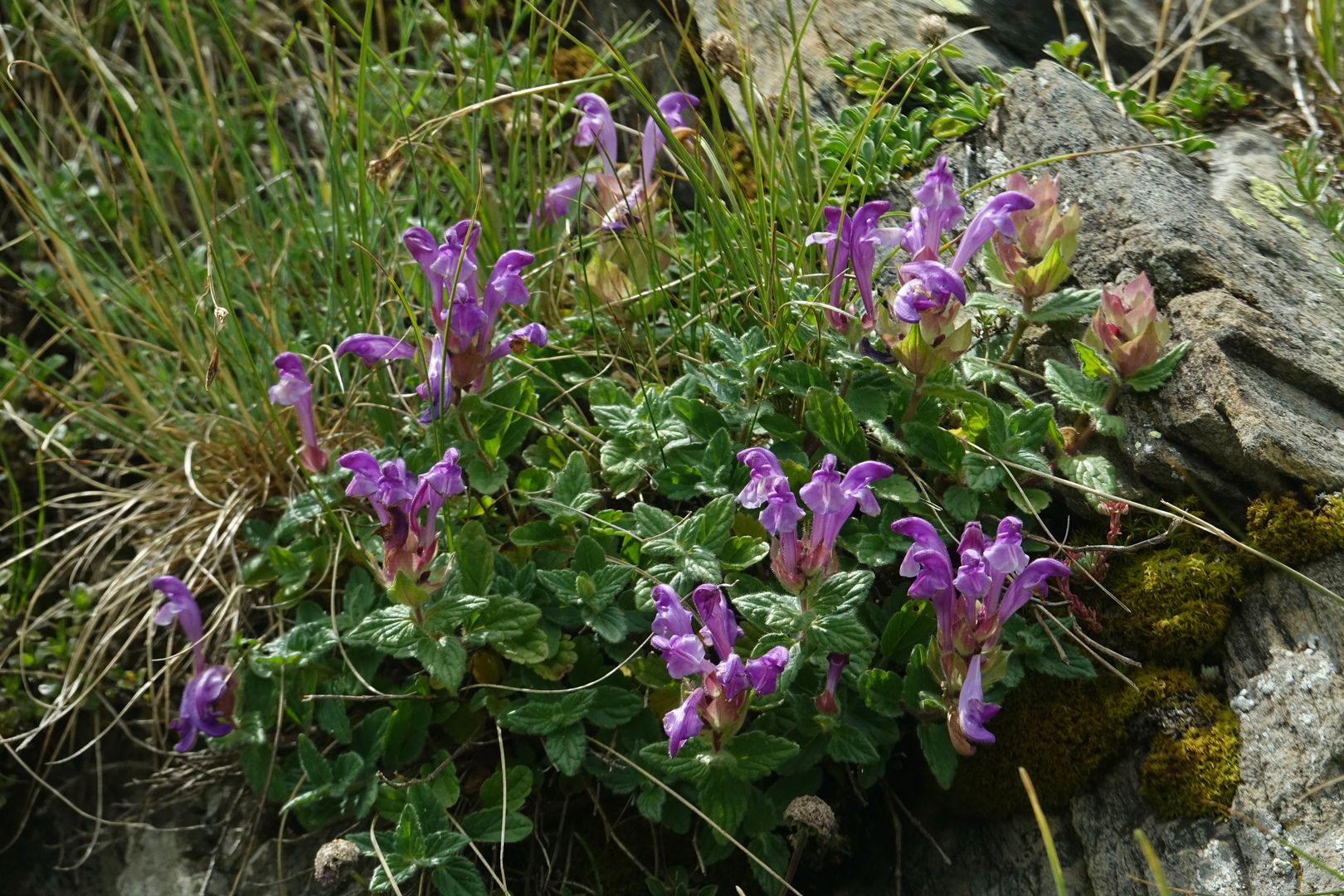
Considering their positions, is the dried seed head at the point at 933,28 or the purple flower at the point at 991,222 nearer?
the purple flower at the point at 991,222

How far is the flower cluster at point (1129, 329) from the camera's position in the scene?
1.73 m

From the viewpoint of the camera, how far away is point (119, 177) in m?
3.10

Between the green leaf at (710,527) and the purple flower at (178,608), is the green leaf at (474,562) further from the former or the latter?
the purple flower at (178,608)

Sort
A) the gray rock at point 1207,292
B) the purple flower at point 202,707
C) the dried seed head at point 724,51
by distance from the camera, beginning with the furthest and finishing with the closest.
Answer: the dried seed head at point 724,51 < the purple flower at point 202,707 < the gray rock at point 1207,292

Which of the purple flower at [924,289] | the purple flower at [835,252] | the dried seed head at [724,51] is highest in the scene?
the dried seed head at [724,51]

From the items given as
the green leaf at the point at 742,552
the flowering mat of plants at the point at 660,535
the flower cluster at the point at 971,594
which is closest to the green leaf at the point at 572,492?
the flowering mat of plants at the point at 660,535

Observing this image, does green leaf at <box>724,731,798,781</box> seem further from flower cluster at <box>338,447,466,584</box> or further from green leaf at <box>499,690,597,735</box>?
flower cluster at <box>338,447,466,584</box>

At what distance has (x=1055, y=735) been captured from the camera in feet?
5.58

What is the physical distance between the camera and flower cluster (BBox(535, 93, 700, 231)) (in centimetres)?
213

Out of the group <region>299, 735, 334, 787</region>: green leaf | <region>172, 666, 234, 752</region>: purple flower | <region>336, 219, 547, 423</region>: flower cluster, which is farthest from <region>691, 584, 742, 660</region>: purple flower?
<region>172, 666, 234, 752</region>: purple flower

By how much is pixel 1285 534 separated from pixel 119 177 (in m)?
2.98

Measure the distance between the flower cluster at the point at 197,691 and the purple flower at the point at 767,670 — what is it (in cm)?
91

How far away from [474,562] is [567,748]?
332 mm

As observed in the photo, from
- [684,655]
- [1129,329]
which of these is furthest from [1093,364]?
[684,655]
